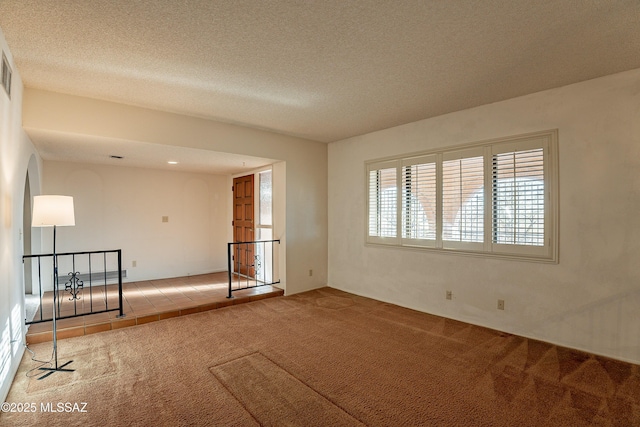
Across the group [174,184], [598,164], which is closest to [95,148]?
[174,184]

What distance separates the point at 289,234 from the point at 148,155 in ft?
8.30

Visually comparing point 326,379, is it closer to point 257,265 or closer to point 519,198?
point 519,198

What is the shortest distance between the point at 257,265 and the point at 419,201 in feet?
10.9

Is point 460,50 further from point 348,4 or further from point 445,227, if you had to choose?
point 445,227

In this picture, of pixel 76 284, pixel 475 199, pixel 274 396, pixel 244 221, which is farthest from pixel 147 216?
pixel 475 199

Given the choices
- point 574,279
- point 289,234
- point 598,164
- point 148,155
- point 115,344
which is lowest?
point 115,344

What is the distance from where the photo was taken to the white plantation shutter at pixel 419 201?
437 cm

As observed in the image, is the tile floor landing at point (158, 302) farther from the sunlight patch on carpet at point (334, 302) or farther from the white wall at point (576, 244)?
the white wall at point (576, 244)

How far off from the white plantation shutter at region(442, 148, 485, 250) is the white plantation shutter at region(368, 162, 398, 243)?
0.80 meters

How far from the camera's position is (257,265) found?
19.8 ft

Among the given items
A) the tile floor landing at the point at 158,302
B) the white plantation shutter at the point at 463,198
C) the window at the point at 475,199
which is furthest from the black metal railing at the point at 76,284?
the white plantation shutter at the point at 463,198

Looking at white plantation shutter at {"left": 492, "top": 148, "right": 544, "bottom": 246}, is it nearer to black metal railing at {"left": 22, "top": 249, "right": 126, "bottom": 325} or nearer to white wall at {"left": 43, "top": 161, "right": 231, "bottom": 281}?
black metal railing at {"left": 22, "top": 249, "right": 126, "bottom": 325}

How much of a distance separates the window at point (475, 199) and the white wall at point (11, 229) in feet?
14.2

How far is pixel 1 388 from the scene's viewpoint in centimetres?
225
